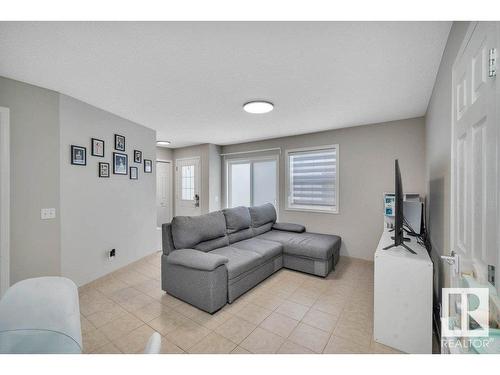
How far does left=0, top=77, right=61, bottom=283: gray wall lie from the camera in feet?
6.79

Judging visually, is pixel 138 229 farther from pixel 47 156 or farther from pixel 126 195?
pixel 47 156

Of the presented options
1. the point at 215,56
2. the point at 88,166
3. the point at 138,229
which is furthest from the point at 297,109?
the point at 138,229

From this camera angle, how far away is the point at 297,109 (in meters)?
2.84

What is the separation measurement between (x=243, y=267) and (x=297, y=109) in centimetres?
215

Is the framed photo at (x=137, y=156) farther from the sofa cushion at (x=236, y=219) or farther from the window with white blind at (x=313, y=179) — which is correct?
the window with white blind at (x=313, y=179)

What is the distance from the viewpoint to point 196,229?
8.85 feet

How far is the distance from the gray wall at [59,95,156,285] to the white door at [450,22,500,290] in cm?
350

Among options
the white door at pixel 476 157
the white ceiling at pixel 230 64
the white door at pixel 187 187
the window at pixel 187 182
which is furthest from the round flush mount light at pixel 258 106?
the window at pixel 187 182

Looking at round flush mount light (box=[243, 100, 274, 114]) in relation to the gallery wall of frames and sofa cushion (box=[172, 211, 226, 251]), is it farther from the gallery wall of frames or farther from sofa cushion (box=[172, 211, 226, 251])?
the gallery wall of frames

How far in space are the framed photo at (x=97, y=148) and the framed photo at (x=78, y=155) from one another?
101 mm

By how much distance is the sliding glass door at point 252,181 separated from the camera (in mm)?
4781

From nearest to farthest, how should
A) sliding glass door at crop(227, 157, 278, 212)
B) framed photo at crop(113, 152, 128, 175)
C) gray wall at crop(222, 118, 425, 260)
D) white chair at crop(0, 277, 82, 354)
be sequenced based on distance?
white chair at crop(0, 277, 82, 354)
framed photo at crop(113, 152, 128, 175)
gray wall at crop(222, 118, 425, 260)
sliding glass door at crop(227, 157, 278, 212)

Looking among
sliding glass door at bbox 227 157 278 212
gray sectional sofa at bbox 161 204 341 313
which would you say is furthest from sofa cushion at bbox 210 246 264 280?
sliding glass door at bbox 227 157 278 212

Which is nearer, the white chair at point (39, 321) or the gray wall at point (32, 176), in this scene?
the white chair at point (39, 321)
